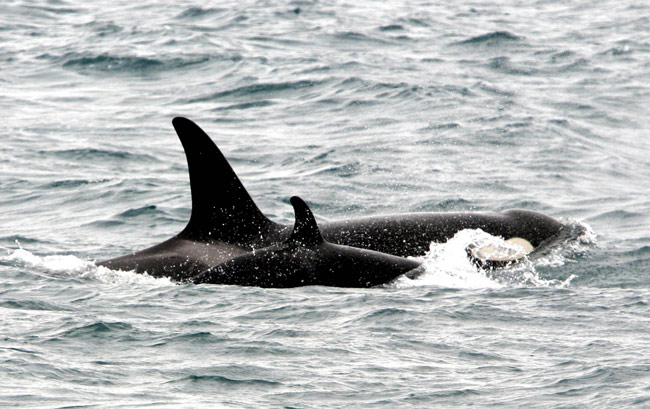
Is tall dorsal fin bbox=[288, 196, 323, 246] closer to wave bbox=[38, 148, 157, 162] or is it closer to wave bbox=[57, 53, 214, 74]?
wave bbox=[38, 148, 157, 162]

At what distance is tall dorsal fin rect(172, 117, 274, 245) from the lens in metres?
11.0

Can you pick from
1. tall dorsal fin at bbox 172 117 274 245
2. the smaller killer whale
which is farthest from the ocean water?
tall dorsal fin at bbox 172 117 274 245

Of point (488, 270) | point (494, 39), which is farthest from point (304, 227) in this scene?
point (494, 39)

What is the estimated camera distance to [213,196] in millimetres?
11078

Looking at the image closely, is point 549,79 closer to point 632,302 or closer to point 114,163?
point 114,163

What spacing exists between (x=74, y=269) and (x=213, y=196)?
1.52 metres

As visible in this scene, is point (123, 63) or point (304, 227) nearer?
point (304, 227)

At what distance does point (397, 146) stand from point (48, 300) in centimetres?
949

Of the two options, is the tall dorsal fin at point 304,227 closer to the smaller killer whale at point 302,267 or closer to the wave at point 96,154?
the smaller killer whale at point 302,267

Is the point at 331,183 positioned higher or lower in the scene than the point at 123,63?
lower

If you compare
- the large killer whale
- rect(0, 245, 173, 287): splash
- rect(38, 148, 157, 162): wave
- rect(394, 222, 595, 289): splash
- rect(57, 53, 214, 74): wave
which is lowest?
rect(394, 222, 595, 289): splash

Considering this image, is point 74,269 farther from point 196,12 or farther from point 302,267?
point 196,12

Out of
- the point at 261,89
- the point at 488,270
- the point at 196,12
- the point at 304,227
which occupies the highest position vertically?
the point at 196,12

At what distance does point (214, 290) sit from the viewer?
994cm
